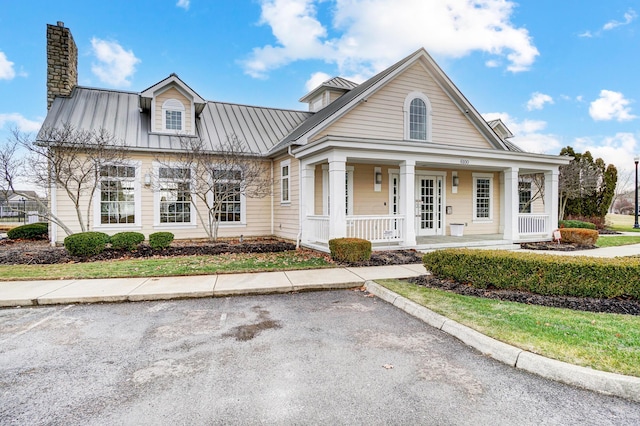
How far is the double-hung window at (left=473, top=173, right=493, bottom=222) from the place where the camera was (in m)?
14.9

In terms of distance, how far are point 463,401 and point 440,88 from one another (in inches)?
524

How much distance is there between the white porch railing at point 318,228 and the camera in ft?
34.8

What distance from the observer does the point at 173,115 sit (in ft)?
44.0

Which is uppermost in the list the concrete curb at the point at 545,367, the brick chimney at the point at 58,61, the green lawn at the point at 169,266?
the brick chimney at the point at 58,61

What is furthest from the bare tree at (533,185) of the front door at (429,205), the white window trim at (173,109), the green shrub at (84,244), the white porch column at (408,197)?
the green shrub at (84,244)

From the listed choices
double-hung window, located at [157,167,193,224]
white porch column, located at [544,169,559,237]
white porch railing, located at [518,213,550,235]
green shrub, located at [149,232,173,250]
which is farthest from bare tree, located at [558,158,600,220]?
green shrub, located at [149,232,173,250]

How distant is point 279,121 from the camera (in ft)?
52.9

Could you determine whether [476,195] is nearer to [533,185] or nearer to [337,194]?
[533,185]

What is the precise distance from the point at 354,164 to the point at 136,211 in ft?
26.3

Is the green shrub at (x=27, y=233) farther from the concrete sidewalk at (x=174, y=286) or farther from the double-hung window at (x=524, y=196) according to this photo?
the double-hung window at (x=524, y=196)

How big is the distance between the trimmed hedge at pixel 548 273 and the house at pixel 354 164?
4.38 m

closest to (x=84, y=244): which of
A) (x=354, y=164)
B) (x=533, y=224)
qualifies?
(x=354, y=164)

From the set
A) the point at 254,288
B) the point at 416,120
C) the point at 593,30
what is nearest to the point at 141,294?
the point at 254,288

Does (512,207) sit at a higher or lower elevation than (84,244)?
higher
